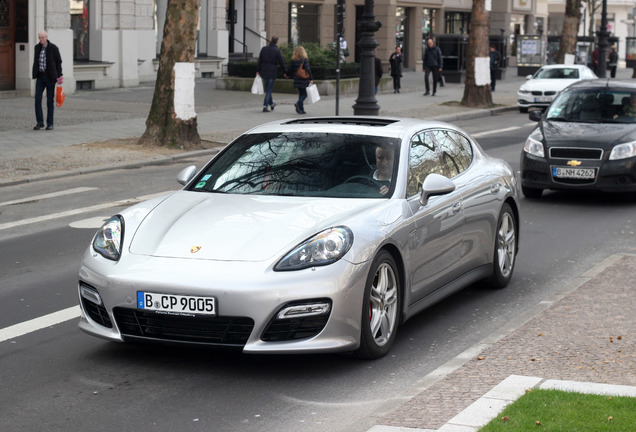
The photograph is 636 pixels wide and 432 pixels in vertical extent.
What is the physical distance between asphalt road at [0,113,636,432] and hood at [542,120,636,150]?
355 cm

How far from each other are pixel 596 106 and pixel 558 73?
1992cm

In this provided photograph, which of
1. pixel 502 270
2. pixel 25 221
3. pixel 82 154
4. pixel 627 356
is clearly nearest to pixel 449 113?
pixel 82 154

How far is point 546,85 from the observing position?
33188 millimetres

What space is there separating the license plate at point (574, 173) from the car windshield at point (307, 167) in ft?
22.2

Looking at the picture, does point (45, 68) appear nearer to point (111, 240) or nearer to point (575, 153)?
point (575, 153)

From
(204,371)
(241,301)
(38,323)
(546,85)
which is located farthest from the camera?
(546,85)

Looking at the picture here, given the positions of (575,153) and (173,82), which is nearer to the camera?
(575,153)

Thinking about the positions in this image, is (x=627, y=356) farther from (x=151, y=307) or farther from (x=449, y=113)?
(x=449, y=113)

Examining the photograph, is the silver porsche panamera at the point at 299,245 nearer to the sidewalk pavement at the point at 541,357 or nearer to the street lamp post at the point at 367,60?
the sidewalk pavement at the point at 541,357

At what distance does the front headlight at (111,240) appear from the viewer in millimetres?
6653

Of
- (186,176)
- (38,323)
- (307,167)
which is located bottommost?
(38,323)

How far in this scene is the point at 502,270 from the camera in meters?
8.99

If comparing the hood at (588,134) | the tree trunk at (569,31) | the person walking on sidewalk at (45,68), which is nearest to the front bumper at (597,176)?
the hood at (588,134)

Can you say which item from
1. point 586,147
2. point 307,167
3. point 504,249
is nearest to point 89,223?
point 504,249
